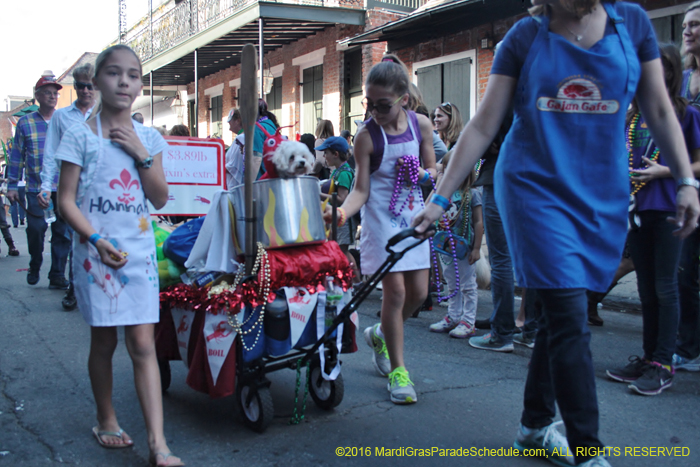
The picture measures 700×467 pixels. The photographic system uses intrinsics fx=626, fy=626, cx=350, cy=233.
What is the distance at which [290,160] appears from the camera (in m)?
3.07

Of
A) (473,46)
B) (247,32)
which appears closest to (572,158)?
(473,46)

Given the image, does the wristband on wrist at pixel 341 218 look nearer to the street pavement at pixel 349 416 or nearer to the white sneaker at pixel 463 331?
the street pavement at pixel 349 416

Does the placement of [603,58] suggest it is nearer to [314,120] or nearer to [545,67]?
[545,67]

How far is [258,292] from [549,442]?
1446mm

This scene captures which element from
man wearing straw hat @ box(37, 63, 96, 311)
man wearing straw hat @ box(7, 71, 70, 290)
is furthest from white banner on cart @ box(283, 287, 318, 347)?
man wearing straw hat @ box(7, 71, 70, 290)

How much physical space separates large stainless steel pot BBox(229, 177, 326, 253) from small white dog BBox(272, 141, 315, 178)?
0.05 metres

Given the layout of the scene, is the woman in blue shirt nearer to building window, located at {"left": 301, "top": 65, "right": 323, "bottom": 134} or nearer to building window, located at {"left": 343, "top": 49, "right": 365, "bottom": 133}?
building window, located at {"left": 343, "top": 49, "right": 365, "bottom": 133}

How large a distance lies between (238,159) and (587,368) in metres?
4.58

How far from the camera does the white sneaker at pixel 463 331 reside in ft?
16.8

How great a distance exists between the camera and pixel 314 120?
55.5 ft

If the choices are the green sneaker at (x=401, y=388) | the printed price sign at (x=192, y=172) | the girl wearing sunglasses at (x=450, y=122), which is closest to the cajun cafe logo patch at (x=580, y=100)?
the green sneaker at (x=401, y=388)

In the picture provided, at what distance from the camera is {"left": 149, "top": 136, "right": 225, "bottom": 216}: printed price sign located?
5.33 meters

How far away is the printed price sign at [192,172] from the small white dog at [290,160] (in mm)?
2355

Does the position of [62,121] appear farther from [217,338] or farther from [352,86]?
[352,86]
